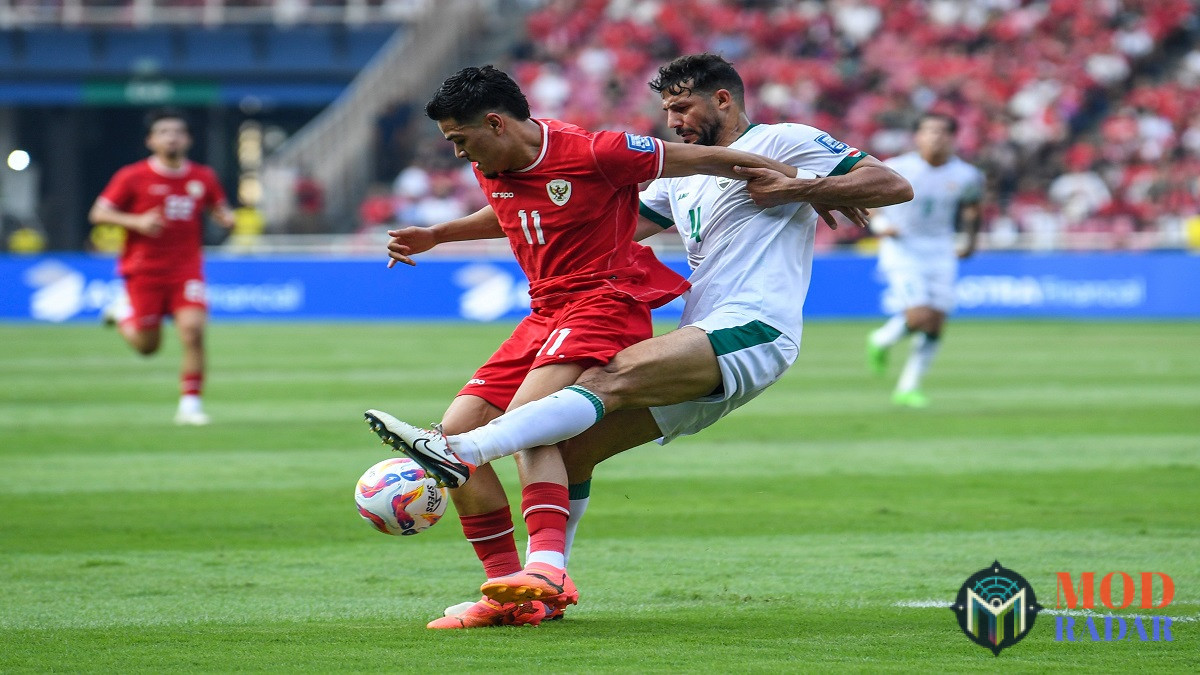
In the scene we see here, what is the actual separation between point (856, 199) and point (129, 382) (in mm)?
11618

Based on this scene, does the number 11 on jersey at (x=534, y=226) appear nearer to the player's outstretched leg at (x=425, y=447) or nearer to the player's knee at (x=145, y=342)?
the player's outstretched leg at (x=425, y=447)

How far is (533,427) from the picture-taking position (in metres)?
5.16

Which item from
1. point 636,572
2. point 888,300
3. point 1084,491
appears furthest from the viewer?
→ point 888,300

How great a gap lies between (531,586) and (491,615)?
1.33 ft

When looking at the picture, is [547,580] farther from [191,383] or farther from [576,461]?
[191,383]

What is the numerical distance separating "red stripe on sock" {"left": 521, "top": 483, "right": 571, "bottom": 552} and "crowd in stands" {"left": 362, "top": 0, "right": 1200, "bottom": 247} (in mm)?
20641

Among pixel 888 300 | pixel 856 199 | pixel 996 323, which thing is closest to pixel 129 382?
pixel 888 300

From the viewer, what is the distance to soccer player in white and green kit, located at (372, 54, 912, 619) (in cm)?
531

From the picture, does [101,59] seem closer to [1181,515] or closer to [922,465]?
[922,465]

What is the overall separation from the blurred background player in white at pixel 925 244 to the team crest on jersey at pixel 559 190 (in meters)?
8.21

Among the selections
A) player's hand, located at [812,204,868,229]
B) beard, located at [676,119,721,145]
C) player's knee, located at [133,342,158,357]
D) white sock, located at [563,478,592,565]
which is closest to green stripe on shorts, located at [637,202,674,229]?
beard, located at [676,119,721,145]

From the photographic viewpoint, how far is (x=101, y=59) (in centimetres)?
3309

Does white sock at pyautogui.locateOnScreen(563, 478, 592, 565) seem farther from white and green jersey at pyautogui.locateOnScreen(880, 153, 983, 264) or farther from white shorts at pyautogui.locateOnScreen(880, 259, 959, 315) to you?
white and green jersey at pyautogui.locateOnScreen(880, 153, 983, 264)

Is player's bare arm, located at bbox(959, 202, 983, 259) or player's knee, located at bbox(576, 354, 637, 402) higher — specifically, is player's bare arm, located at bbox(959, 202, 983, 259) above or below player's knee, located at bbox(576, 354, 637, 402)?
above
